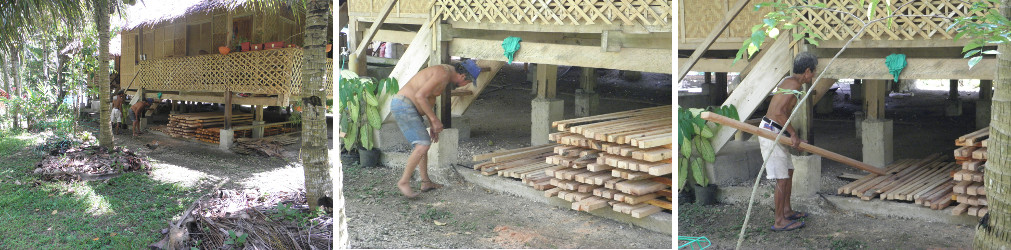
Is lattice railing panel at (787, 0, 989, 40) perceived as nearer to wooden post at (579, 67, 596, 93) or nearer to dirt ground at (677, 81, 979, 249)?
dirt ground at (677, 81, 979, 249)

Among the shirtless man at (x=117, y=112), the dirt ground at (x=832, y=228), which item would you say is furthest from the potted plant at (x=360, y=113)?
the shirtless man at (x=117, y=112)

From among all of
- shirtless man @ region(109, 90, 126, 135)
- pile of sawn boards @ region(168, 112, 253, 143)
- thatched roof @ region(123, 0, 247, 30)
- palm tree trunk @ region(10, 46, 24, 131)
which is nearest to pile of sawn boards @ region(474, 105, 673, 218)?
thatched roof @ region(123, 0, 247, 30)

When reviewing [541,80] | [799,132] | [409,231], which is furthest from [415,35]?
[799,132]

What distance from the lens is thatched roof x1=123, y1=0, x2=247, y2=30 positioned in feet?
38.6

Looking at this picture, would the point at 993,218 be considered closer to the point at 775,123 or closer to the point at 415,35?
the point at 775,123

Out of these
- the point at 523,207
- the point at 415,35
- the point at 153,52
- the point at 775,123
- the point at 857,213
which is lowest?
the point at 857,213

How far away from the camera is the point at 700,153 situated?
257 inches

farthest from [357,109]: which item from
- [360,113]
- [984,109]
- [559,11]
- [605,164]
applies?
[984,109]

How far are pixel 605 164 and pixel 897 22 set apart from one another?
11.3 feet

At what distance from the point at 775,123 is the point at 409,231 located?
148 inches

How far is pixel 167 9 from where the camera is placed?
42.8 ft

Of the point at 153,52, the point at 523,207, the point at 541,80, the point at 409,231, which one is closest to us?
the point at 409,231

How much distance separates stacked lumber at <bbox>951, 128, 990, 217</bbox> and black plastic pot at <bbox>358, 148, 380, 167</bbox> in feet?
15.7

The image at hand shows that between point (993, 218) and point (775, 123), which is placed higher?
point (775, 123)
